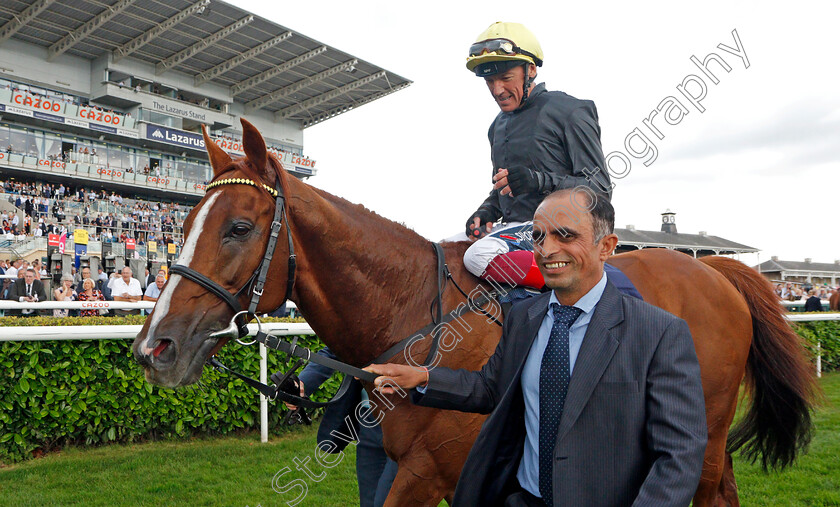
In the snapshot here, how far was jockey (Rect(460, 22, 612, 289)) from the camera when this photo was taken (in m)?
2.33

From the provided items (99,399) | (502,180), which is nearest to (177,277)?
(502,180)

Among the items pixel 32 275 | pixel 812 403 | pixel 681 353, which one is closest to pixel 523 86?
pixel 681 353

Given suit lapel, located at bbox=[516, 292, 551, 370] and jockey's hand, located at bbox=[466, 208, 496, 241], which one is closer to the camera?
suit lapel, located at bbox=[516, 292, 551, 370]

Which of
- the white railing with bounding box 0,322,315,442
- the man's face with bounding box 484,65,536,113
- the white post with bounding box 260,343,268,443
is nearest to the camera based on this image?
the man's face with bounding box 484,65,536,113

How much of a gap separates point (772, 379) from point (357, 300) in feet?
8.36

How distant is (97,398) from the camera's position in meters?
4.76

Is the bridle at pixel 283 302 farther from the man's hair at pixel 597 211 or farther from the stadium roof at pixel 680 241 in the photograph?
the stadium roof at pixel 680 241

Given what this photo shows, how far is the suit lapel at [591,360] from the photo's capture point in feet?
4.35

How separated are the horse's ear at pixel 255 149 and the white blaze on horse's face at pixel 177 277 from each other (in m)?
0.18

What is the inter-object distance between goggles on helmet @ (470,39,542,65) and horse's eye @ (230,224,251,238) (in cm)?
129

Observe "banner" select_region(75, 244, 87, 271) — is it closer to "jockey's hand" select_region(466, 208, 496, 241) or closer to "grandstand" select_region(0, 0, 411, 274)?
"grandstand" select_region(0, 0, 411, 274)

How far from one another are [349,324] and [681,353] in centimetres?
120

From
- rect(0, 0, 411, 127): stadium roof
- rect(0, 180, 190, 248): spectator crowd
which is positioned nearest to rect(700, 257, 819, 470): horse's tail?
rect(0, 180, 190, 248): spectator crowd

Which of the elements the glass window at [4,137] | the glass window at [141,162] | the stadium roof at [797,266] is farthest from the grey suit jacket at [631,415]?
the stadium roof at [797,266]
